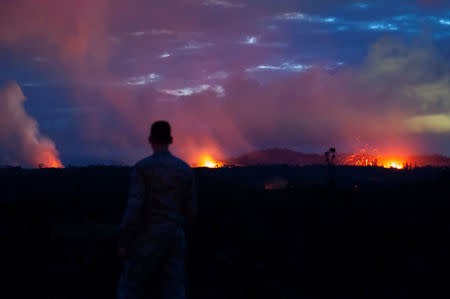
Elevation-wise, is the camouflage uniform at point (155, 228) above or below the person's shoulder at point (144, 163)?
below

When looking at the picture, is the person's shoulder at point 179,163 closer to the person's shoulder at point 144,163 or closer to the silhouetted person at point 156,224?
the silhouetted person at point 156,224

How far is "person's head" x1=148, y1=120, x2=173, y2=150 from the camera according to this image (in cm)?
581

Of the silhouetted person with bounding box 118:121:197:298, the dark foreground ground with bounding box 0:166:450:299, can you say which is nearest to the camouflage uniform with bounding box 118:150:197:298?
the silhouetted person with bounding box 118:121:197:298

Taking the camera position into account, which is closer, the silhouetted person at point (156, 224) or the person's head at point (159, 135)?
the silhouetted person at point (156, 224)

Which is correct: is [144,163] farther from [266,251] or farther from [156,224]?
[266,251]

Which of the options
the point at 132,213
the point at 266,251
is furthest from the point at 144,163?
the point at 266,251

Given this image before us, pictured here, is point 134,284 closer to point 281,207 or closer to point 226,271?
point 226,271

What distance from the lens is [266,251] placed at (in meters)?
13.4

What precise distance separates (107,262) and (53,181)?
32.1 metres

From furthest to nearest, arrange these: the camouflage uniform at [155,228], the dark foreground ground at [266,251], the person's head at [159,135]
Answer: the dark foreground ground at [266,251] → the person's head at [159,135] → the camouflage uniform at [155,228]

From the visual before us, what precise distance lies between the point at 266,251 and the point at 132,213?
8.44 meters

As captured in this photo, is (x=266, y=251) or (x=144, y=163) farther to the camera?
(x=266, y=251)

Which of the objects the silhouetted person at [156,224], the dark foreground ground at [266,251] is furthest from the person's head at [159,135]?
the dark foreground ground at [266,251]

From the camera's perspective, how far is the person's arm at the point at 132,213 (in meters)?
5.55
